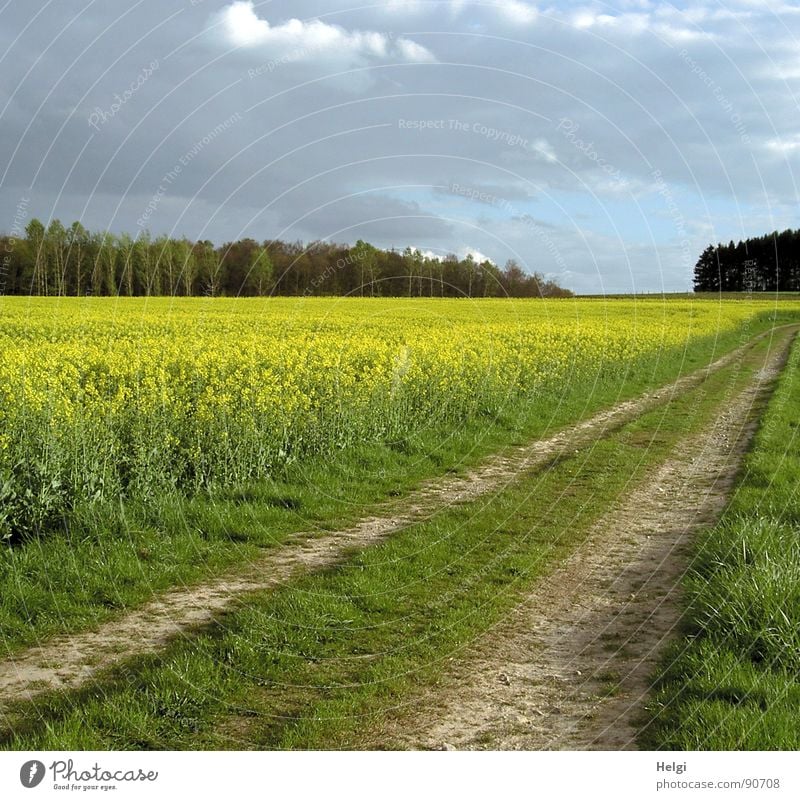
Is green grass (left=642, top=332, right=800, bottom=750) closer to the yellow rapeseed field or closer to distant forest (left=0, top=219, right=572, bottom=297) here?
the yellow rapeseed field

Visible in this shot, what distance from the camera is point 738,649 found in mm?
5574

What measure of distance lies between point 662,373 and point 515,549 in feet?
61.6

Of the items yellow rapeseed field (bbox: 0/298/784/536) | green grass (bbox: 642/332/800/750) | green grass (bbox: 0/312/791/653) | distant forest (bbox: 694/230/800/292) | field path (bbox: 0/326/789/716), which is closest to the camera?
green grass (bbox: 642/332/800/750)

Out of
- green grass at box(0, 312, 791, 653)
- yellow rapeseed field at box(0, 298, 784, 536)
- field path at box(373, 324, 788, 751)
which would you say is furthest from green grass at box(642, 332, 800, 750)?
yellow rapeseed field at box(0, 298, 784, 536)

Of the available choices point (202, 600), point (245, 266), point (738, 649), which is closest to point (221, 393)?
point (202, 600)

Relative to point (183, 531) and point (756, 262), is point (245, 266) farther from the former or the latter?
point (756, 262)

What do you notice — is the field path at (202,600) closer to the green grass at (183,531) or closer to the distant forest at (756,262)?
the green grass at (183,531)

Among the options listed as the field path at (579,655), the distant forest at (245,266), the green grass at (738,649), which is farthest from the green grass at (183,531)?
the distant forest at (245,266)

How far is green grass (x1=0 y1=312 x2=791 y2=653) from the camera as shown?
6730 millimetres

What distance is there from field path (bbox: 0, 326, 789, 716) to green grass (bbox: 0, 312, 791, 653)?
7.9 inches

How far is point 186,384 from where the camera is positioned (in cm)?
1306

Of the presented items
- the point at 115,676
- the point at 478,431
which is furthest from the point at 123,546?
the point at 478,431

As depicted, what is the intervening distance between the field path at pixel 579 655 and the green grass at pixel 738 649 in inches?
8.3

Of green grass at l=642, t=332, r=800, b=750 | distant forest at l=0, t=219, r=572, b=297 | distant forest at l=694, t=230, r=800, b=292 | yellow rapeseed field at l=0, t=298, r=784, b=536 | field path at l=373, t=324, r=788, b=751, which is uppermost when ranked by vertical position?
distant forest at l=694, t=230, r=800, b=292
